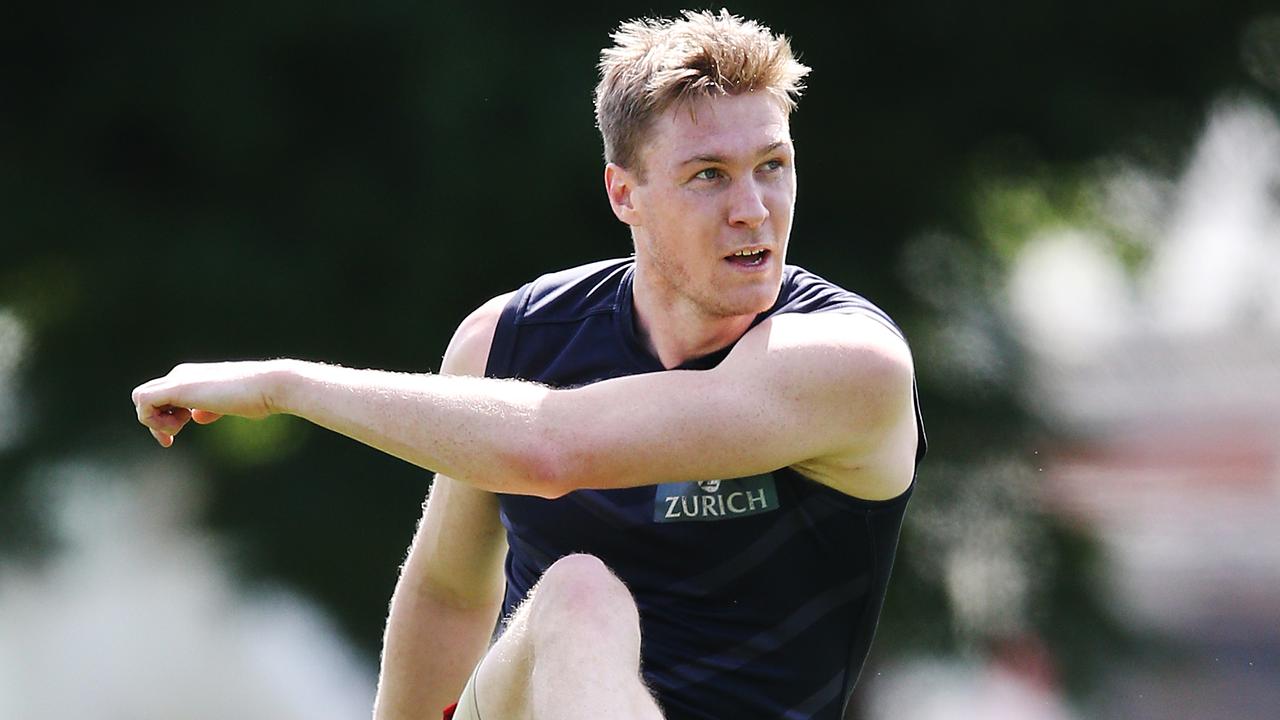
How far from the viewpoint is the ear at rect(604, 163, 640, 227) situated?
6.70 feet

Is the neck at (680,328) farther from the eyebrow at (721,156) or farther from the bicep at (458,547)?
the bicep at (458,547)

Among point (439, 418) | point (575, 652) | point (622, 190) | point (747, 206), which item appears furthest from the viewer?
point (622, 190)

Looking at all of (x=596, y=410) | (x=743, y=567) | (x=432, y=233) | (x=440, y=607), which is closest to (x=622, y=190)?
(x=596, y=410)

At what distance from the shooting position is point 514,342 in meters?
2.09

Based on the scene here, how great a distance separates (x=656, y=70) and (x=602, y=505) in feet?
1.86

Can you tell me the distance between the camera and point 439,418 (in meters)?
1.74

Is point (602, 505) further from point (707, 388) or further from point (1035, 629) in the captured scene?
point (1035, 629)

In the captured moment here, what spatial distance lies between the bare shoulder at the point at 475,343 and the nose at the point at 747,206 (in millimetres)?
378

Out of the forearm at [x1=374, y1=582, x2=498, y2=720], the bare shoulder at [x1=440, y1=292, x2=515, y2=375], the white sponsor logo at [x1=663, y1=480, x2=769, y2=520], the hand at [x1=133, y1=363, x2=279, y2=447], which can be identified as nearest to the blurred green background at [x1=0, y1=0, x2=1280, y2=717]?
the forearm at [x1=374, y1=582, x2=498, y2=720]

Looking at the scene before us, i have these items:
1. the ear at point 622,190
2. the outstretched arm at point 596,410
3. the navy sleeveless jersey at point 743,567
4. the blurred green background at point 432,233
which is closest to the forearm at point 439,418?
the outstretched arm at point 596,410

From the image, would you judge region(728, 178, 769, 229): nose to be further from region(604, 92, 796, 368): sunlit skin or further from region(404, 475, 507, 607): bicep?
region(404, 475, 507, 607): bicep

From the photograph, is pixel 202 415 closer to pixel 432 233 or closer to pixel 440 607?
pixel 440 607

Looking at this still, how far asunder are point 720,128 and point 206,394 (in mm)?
708

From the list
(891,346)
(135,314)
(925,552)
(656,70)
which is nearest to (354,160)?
(135,314)
